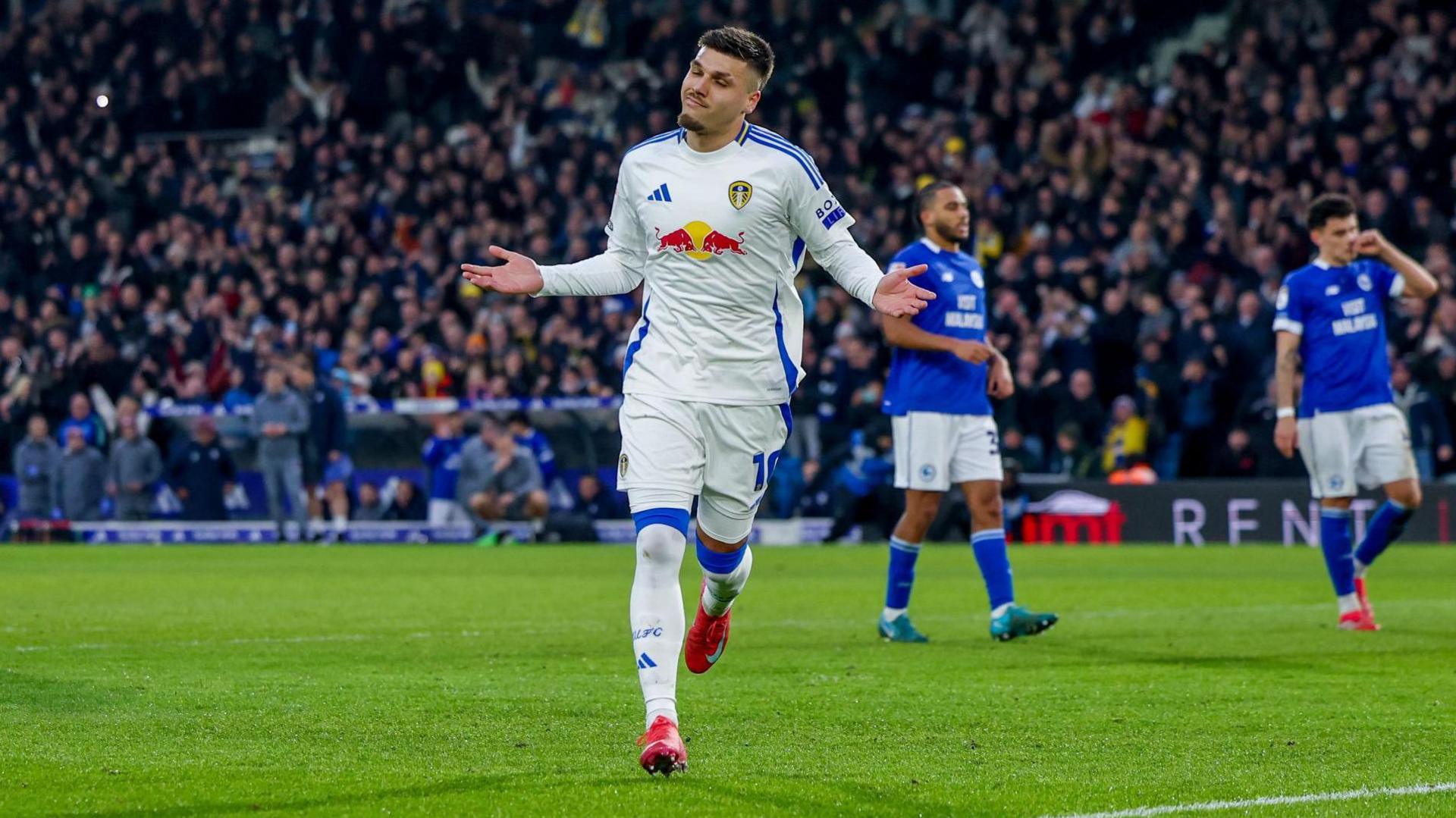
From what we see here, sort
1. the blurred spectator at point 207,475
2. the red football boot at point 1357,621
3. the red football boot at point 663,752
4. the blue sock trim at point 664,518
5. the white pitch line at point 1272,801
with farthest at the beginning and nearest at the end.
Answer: the blurred spectator at point 207,475 < the red football boot at point 1357,621 < the blue sock trim at point 664,518 < the red football boot at point 663,752 < the white pitch line at point 1272,801

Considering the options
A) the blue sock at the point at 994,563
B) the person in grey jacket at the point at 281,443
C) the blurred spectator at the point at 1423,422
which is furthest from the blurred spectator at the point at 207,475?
the blue sock at the point at 994,563

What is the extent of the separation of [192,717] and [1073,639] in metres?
4.68

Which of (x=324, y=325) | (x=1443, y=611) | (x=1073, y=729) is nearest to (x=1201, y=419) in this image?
(x=1443, y=611)

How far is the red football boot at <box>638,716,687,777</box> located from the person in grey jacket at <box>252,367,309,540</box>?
18.0 m

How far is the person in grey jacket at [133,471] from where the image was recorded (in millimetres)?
24078

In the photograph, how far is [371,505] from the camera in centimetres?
2319

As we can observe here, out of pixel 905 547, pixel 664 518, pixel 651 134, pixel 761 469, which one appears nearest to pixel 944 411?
pixel 905 547

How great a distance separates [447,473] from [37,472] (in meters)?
5.66

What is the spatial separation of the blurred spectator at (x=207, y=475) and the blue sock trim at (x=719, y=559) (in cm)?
1844

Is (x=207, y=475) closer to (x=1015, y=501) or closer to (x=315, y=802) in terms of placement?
(x=1015, y=501)

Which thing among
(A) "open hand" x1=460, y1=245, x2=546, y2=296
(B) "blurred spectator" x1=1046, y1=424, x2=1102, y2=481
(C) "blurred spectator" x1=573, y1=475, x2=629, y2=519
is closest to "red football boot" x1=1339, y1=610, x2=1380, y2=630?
(A) "open hand" x1=460, y1=245, x2=546, y2=296

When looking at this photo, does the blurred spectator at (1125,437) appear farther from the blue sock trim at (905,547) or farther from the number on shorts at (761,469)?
the number on shorts at (761,469)

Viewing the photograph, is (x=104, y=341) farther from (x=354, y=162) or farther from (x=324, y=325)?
(x=354, y=162)

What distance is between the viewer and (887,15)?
90.4 feet
